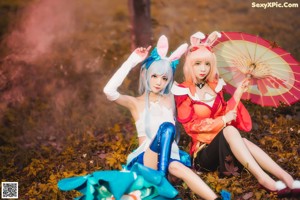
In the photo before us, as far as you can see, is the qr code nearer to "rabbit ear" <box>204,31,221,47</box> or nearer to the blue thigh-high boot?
the blue thigh-high boot

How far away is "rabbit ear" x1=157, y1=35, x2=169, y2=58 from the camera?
450 centimetres

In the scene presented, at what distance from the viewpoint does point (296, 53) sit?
5980 millimetres

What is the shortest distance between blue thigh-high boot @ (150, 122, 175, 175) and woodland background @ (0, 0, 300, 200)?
0.40 metres

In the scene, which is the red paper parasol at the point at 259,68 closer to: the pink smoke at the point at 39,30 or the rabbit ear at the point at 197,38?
the rabbit ear at the point at 197,38

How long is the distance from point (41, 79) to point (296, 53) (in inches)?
121

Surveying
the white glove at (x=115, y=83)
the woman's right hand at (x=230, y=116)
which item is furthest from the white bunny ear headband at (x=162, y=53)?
the woman's right hand at (x=230, y=116)

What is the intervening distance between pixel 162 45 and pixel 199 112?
708 millimetres

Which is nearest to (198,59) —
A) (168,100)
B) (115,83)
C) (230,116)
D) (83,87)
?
(168,100)

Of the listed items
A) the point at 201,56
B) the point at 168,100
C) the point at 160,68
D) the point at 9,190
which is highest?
the point at 201,56

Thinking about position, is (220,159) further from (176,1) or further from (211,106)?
(176,1)

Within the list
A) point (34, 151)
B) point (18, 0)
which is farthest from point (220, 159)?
point (18, 0)

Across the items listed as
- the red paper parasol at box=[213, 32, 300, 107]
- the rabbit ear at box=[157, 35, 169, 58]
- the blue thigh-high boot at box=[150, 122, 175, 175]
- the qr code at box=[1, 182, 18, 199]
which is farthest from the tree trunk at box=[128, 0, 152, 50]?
the qr code at box=[1, 182, 18, 199]

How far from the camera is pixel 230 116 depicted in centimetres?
452

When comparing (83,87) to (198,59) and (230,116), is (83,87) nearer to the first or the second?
(198,59)
